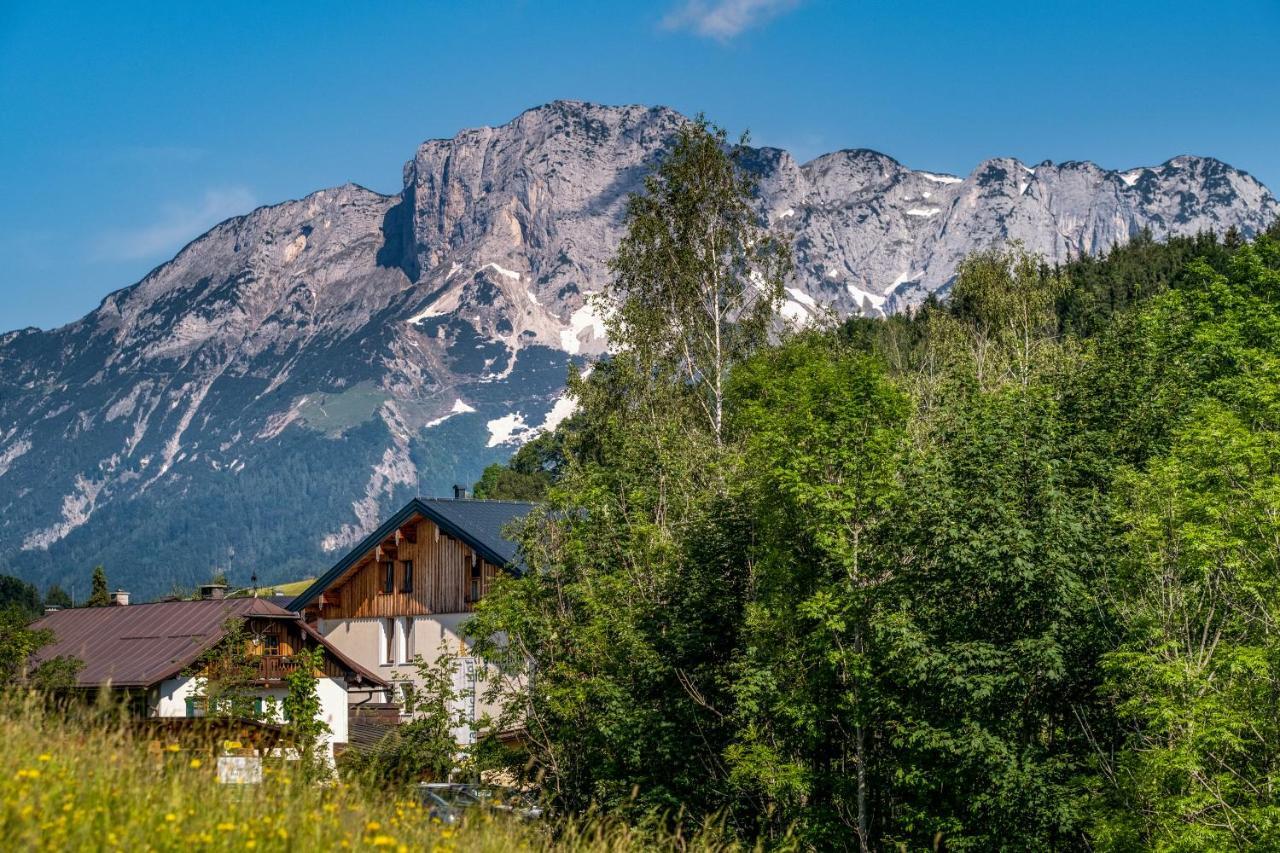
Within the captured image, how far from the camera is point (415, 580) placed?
169ft

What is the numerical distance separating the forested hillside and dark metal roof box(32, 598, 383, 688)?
1381cm

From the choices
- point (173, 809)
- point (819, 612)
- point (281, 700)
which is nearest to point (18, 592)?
point (281, 700)

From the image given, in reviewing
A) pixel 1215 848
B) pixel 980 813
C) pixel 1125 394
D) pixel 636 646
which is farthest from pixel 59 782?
pixel 1125 394

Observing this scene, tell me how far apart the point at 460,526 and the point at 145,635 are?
41.4 feet

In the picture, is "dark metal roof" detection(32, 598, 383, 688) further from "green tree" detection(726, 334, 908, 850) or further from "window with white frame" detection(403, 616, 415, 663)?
"green tree" detection(726, 334, 908, 850)

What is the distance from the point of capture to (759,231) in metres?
52.3

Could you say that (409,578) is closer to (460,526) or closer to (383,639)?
(383,639)

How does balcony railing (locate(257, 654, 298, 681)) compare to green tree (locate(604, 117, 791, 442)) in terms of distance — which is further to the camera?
green tree (locate(604, 117, 791, 442))

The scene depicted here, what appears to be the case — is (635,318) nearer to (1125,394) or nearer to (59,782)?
(1125,394)

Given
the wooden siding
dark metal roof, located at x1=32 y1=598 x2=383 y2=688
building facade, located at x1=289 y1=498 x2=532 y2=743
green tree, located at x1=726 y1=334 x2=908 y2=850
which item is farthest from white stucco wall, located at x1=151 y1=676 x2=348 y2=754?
green tree, located at x1=726 y1=334 x2=908 y2=850

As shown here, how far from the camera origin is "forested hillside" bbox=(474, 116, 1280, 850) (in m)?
20.1

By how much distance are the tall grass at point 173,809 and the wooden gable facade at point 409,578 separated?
38.7 meters

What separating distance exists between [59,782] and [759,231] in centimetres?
4672

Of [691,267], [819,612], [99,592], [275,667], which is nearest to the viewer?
[819,612]
